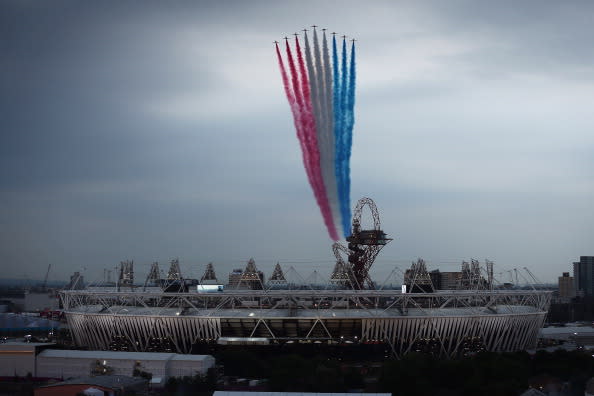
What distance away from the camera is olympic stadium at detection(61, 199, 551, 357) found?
106312 millimetres

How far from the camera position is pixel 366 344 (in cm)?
10538

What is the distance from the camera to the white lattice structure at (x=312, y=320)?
349 ft

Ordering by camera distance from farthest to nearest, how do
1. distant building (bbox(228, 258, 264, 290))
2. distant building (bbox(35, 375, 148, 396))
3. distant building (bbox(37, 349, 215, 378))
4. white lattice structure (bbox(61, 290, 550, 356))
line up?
distant building (bbox(228, 258, 264, 290)), white lattice structure (bbox(61, 290, 550, 356)), distant building (bbox(37, 349, 215, 378)), distant building (bbox(35, 375, 148, 396))

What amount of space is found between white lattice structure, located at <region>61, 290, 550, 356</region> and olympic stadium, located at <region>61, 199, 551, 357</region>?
0.42 feet

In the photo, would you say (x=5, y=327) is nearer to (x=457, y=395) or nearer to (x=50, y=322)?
(x=50, y=322)

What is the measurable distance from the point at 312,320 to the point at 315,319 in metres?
0.48

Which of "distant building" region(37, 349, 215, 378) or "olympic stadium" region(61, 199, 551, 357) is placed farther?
"olympic stadium" region(61, 199, 551, 357)

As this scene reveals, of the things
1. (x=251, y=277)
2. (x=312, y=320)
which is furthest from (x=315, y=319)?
(x=251, y=277)

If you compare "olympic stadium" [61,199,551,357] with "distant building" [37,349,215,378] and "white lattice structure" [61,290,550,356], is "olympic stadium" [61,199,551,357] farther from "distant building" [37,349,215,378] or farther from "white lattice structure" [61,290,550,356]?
"distant building" [37,349,215,378]

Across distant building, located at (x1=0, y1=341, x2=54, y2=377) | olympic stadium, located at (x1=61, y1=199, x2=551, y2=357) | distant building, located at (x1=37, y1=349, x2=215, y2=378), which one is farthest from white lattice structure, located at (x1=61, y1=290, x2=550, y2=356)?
distant building, located at (x1=0, y1=341, x2=54, y2=377)

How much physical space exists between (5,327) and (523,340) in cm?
10930

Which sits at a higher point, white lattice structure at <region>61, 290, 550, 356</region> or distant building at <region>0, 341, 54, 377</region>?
white lattice structure at <region>61, 290, 550, 356</region>

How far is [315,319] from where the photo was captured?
10531 cm

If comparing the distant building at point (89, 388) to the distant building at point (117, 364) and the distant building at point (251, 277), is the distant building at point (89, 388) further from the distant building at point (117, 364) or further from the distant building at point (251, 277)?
the distant building at point (251, 277)
